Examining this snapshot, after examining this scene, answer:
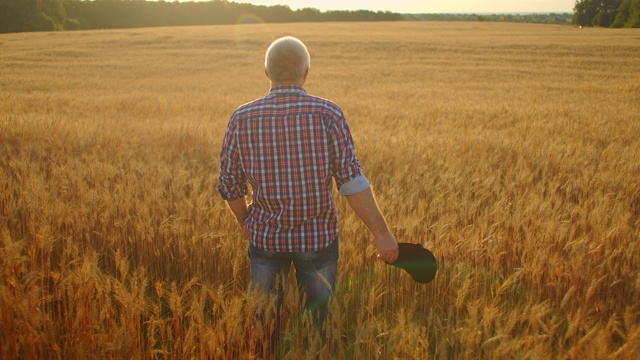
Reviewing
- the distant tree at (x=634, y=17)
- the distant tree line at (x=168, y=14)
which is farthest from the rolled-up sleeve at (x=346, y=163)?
the distant tree at (x=634, y=17)

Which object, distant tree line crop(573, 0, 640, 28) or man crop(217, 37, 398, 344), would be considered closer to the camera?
man crop(217, 37, 398, 344)

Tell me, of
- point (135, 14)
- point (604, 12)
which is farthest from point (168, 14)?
point (604, 12)

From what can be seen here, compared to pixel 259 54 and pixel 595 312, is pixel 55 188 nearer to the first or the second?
pixel 595 312

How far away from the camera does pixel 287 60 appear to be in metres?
1.78

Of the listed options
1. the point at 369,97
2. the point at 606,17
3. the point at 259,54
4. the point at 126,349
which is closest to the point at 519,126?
the point at 369,97

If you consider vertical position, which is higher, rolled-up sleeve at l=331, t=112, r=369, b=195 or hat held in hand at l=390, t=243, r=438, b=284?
rolled-up sleeve at l=331, t=112, r=369, b=195

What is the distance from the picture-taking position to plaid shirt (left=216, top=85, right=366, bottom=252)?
179 centimetres

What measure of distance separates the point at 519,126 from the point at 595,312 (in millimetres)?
5947

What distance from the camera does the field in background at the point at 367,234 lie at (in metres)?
1.75

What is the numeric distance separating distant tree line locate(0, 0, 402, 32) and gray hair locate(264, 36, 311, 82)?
218 ft

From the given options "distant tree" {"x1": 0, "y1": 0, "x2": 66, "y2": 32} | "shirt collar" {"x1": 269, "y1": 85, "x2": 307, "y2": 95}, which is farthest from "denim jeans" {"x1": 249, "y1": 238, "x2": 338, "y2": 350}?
"distant tree" {"x1": 0, "y1": 0, "x2": 66, "y2": 32}

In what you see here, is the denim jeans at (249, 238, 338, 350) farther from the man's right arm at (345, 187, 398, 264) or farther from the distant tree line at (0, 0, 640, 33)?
the distant tree line at (0, 0, 640, 33)

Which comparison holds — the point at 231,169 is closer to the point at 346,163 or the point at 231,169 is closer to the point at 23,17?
the point at 346,163

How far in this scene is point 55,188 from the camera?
3516mm
